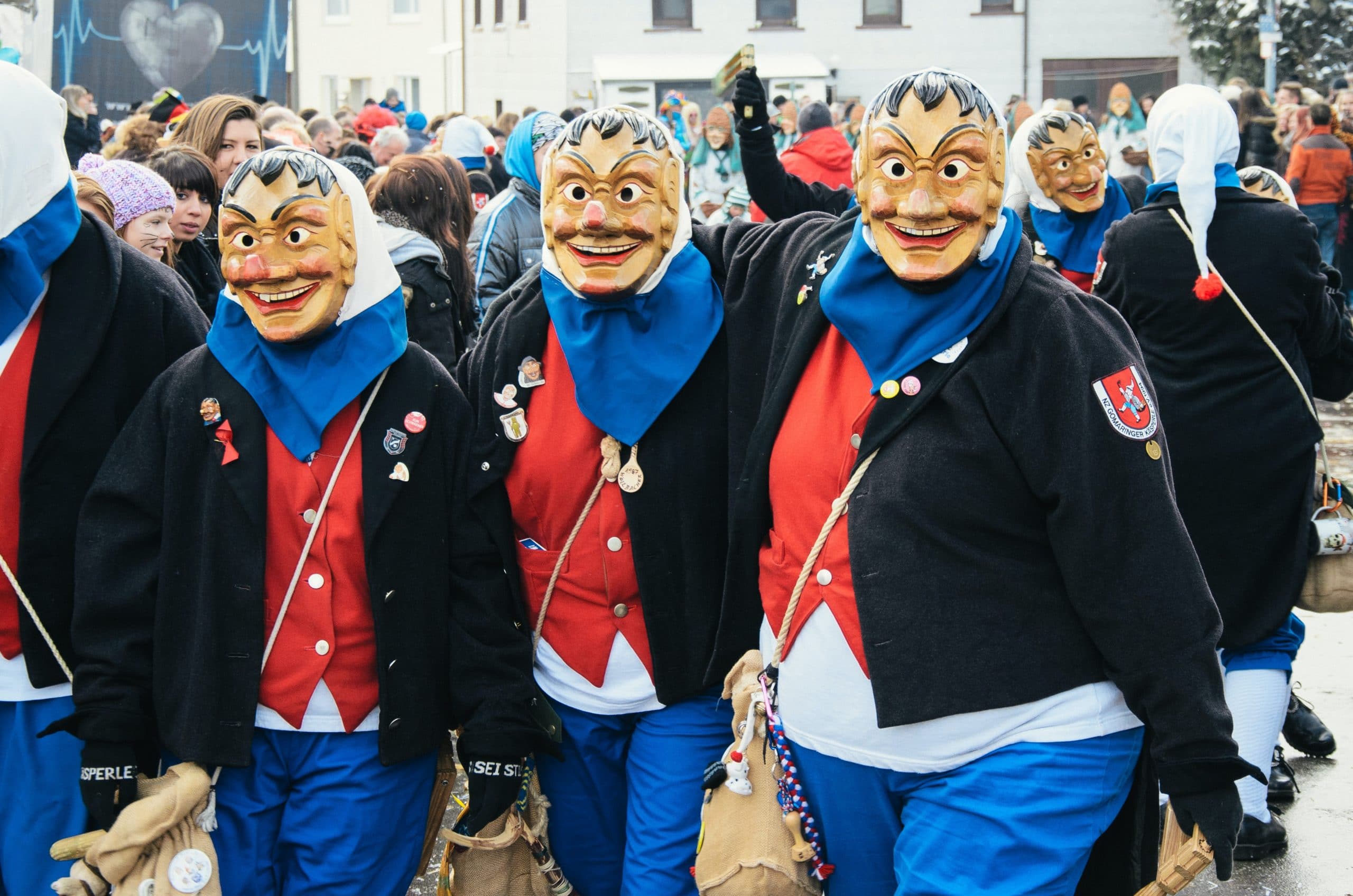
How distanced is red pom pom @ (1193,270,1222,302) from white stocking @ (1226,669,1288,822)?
1.06 metres

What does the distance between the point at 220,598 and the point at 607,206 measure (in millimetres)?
1095

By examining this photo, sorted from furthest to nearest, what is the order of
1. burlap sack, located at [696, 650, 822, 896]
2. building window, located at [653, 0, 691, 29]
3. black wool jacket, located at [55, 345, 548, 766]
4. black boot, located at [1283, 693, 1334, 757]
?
building window, located at [653, 0, 691, 29]
black boot, located at [1283, 693, 1334, 757]
black wool jacket, located at [55, 345, 548, 766]
burlap sack, located at [696, 650, 822, 896]

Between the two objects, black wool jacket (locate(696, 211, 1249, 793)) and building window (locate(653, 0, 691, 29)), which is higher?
building window (locate(653, 0, 691, 29))

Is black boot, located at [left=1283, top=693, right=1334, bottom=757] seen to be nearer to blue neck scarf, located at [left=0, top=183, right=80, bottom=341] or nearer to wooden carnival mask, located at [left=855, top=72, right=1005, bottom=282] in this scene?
wooden carnival mask, located at [left=855, top=72, right=1005, bottom=282]

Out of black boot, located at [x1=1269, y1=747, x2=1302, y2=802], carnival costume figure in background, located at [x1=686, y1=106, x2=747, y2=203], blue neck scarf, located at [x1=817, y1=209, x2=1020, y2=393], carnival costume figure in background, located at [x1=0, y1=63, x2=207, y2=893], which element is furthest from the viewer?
carnival costume figure in background, located at [x1=686, y1=106, x2=747, y2=203]

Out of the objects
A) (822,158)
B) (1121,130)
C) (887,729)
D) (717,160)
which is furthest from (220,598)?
(1121,130)

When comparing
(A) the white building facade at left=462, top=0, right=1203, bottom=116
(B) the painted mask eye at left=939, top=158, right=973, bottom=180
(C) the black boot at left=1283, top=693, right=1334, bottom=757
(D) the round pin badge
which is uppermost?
(A) the white building facade at left=462, top=0, right=1203, bottom=116

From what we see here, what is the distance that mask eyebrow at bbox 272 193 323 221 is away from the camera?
277cm

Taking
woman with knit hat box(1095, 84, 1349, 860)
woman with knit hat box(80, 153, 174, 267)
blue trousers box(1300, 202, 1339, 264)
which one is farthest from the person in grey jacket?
blue trousers box(1300, 202, 1339, 264)

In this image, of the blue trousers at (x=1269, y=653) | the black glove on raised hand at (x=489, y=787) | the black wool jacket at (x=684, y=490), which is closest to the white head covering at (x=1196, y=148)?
the blue trousers at (x=1269, y=653)

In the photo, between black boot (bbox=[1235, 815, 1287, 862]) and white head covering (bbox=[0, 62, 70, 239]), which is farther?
black boot (bbox=[1235, 815, 1287, 862])

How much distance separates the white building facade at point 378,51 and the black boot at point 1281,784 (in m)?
27.6

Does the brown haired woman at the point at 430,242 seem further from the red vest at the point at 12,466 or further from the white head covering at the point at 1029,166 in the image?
the white head covering at the point at 1029,166

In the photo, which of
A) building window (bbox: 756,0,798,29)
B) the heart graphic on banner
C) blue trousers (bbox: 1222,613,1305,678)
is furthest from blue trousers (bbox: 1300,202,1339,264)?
building window (bbox: 756,0,798,29)
